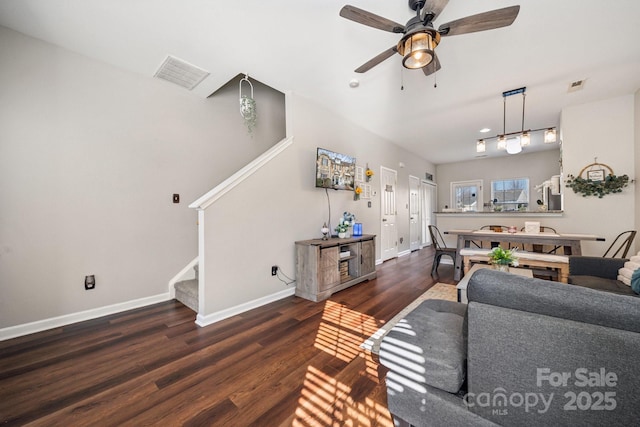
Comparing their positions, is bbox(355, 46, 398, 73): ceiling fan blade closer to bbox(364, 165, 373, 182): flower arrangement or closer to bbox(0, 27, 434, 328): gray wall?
bbox(0, 27, 434, 328): gray wall

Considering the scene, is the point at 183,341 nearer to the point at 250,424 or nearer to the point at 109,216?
the point at 250,424

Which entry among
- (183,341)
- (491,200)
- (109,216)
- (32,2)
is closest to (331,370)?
(183,341)

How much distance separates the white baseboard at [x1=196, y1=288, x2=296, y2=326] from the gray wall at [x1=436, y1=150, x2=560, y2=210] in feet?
24.7

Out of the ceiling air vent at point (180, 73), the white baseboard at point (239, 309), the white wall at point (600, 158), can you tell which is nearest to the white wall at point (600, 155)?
the white wall at point (600, 158)

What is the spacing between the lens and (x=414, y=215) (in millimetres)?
6992

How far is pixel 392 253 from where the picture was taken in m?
5.54

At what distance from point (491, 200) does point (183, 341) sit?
29.1 feet

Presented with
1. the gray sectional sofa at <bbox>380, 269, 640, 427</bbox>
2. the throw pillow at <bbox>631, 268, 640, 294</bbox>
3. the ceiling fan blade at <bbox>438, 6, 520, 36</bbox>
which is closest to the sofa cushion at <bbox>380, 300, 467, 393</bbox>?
the gray sectional sofa at <bbox>380, 269, 640, 427</bbox>

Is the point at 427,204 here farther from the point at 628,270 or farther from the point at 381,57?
the point at 381,57

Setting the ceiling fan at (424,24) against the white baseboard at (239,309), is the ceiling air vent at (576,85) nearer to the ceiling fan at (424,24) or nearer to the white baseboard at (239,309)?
the ceiling fan at (424,24)

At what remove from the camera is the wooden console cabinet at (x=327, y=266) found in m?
2.98

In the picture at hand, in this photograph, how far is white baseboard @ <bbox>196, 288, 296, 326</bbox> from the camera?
236 centimetres

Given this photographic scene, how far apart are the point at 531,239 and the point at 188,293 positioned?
4694 millimetres

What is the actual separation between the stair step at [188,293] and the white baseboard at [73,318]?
0.18 meters
